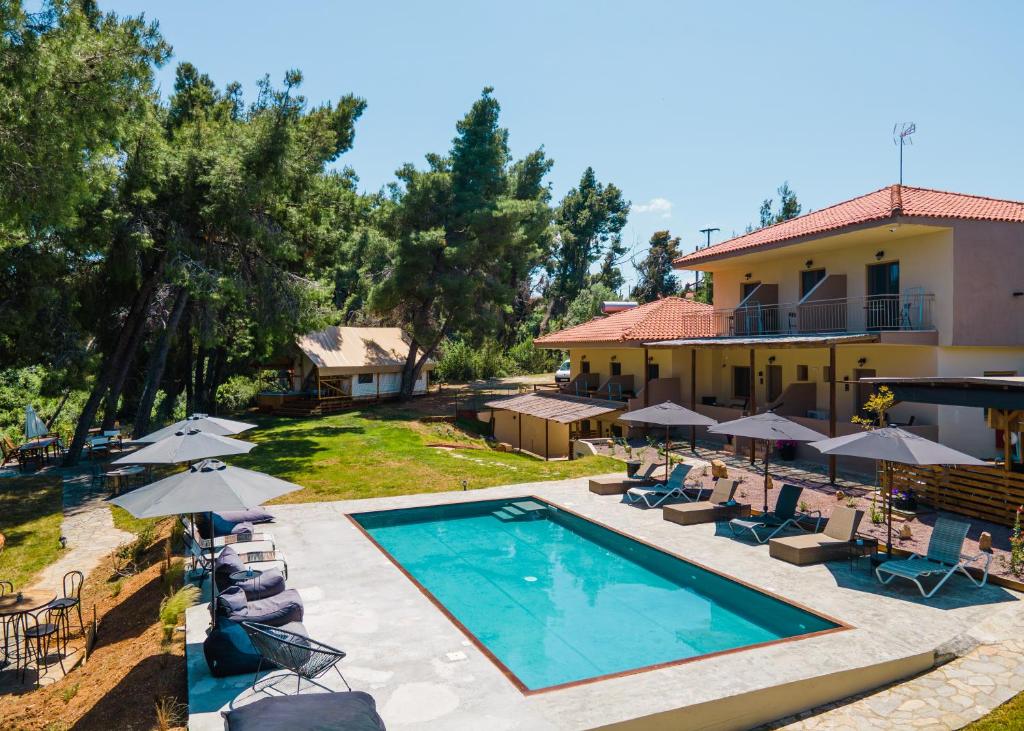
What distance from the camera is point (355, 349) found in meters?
39.1

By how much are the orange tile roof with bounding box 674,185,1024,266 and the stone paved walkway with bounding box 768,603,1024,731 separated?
1342cm

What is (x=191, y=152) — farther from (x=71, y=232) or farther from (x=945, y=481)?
(x=945, y=481)

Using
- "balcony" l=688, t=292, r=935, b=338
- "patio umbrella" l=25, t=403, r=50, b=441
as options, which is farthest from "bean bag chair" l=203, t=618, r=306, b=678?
"patio umbrella" l=25, t=403, r=50, b=441

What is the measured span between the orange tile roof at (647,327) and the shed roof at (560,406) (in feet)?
9.40

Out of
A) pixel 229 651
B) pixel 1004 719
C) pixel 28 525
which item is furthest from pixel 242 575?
pixel 28 525

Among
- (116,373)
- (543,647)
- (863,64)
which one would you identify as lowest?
(543,647)

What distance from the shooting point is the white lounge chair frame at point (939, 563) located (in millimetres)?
10000

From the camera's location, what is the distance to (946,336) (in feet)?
62.0

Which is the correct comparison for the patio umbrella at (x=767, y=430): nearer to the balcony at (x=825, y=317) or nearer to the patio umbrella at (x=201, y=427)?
the balcony at (x=825, y=317)

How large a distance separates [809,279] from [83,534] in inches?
927

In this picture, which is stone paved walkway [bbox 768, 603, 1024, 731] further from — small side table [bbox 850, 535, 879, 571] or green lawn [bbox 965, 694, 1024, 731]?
small side table [bbox 850, 535, 879, 571]

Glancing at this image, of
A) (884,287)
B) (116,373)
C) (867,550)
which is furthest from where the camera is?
(116,373)

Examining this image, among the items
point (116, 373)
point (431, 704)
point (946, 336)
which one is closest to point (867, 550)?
point (431, 704)

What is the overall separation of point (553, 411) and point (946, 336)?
44.1 ft
